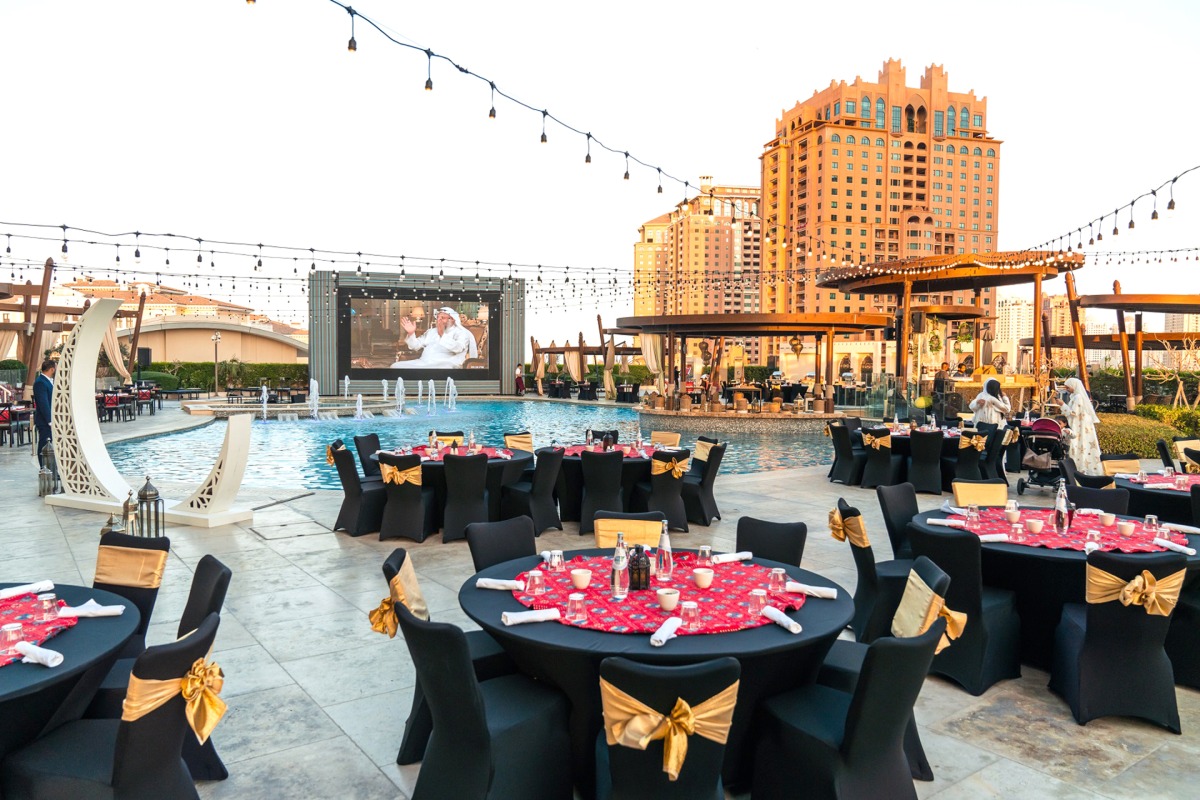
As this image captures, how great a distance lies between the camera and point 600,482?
7738 mm

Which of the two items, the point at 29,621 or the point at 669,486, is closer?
the point at 29,621

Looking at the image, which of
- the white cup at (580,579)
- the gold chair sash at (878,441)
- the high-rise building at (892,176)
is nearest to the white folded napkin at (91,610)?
the white cup at (580,579)

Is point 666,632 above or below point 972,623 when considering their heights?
above

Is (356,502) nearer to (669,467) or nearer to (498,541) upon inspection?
(669,467)

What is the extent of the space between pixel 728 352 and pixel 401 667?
111 ft

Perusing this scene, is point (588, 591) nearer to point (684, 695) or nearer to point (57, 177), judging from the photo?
point (684, 695)

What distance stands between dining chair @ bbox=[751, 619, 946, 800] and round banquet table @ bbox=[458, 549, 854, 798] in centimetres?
11

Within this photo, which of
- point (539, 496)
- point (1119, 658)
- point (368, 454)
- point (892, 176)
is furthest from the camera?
point (892, 176)

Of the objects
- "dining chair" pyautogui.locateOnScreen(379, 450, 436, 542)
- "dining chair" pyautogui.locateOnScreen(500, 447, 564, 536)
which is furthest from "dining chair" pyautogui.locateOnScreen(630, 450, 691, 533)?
"dining chair" pyautogui.locateOnScreen(379, 450, 436, 542)

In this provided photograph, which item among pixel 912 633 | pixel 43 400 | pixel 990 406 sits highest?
pixel 43 400

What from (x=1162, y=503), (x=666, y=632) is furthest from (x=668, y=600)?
(x=1162, y=503)

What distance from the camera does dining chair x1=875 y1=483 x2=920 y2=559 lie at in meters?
5.16

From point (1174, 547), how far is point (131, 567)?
5181 millimetres

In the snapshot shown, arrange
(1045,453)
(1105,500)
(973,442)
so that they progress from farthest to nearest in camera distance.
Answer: (973,442), (1045,453), (1105,500)
